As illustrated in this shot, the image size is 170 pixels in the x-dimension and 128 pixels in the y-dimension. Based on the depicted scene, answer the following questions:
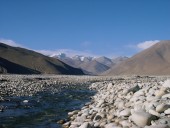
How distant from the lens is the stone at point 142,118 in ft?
38.2

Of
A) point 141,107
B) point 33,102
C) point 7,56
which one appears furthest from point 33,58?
point 141,107

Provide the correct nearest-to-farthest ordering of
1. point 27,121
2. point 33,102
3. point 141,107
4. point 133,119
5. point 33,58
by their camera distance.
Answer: point 133,119, point 141,107, point 27,121, point 33,102, point 33,58

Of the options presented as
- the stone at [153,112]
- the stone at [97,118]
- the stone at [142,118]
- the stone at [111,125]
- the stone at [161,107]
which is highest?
the stone at [161,107]

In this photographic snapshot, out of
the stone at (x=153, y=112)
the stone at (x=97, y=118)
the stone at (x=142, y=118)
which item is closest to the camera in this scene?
the stone at (x=142, y=118)

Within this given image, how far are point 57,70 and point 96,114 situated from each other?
14996 centimetres

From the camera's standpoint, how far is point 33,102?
2427 centimetres

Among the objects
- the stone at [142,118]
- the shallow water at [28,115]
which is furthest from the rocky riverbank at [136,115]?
the shallow water at [28,115]

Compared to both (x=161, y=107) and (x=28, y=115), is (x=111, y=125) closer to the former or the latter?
(x=161, y=107)

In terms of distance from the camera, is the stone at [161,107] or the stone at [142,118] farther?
the stone at [161,107]

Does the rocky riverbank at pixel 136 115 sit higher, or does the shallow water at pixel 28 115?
the rocky riverbank at pixel 136 115

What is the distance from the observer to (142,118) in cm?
1173

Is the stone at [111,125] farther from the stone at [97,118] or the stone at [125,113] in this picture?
the stone at [97,118]

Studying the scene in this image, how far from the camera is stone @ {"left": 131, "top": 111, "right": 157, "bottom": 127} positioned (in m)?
11.7

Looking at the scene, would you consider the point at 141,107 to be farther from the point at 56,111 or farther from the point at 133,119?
the point at 56,111
